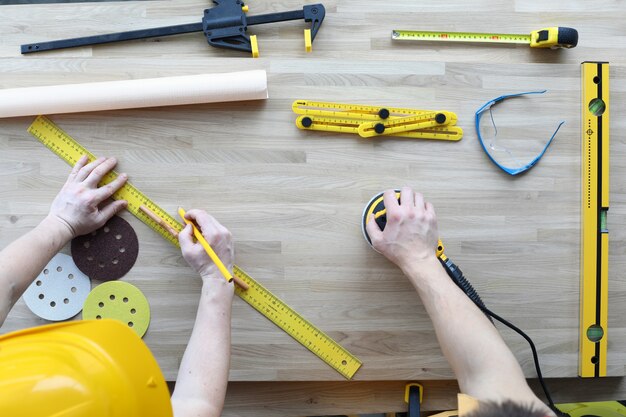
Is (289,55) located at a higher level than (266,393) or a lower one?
higher

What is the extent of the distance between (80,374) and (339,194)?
0.82 m

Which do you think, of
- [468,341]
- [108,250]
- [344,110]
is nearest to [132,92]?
[108,250]

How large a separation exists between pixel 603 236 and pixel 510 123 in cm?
41

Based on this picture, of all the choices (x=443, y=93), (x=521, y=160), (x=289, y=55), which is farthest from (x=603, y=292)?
(x=289, y=55)

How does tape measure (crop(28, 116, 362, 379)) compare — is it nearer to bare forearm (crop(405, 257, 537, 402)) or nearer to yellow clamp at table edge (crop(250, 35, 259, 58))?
bare forearm (crop(405, 257, 537, 402))

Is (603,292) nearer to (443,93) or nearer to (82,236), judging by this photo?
(443,93)

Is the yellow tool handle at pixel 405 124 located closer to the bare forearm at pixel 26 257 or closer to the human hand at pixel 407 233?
the human hand at pixel 407 233

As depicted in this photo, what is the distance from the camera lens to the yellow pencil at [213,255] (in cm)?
140

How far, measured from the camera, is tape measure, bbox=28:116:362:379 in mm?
1506

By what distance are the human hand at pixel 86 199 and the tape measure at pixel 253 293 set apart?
28 mm

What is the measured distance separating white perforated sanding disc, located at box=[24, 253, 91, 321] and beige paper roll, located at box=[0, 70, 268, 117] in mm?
413

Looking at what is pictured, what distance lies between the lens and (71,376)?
0.92 m

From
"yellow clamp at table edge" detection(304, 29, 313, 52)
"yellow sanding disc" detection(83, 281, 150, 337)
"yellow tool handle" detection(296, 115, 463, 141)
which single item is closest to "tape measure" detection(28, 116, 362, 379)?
"yellow sanding disc" detection(83, 281, 150, 337)

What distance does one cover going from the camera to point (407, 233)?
1.42 meters
